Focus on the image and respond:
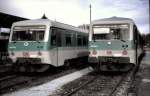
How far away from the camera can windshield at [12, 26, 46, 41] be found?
1668 centimetres

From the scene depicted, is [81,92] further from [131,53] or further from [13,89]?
[131,53]

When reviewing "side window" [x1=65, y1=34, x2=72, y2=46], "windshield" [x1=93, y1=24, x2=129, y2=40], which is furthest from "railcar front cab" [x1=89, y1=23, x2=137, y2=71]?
"side window" [x1=65, y1=34, x2=72, y2=46]

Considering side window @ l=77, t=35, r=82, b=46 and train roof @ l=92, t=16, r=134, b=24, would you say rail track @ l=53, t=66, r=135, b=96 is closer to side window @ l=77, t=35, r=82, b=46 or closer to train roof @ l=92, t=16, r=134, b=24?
train roof @ l=92, t=16, r=134, b=24

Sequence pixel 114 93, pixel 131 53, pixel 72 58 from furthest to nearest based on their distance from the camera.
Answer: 1. pixel 72 58
2. pixel 131 53
3. pixel 114 93

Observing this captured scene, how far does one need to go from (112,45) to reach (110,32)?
75 centimetres

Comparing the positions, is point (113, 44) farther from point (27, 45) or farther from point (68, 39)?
point (27, 45)

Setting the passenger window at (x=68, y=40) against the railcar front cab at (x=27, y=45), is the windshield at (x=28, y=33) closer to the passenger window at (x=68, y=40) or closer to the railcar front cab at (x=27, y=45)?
the railcar front cab at (x=27, y=45)

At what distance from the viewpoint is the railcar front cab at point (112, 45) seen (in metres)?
16.5

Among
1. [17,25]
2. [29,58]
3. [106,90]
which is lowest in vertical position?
[106,90]

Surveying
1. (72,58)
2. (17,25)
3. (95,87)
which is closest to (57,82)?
(95,87)

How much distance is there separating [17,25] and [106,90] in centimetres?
721

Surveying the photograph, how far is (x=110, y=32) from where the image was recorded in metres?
17.0

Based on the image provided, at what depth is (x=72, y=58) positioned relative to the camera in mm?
20688

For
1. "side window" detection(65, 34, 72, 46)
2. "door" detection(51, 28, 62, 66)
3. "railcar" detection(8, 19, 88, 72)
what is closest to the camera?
"railcar" detection(8, 19, 88, 72)
